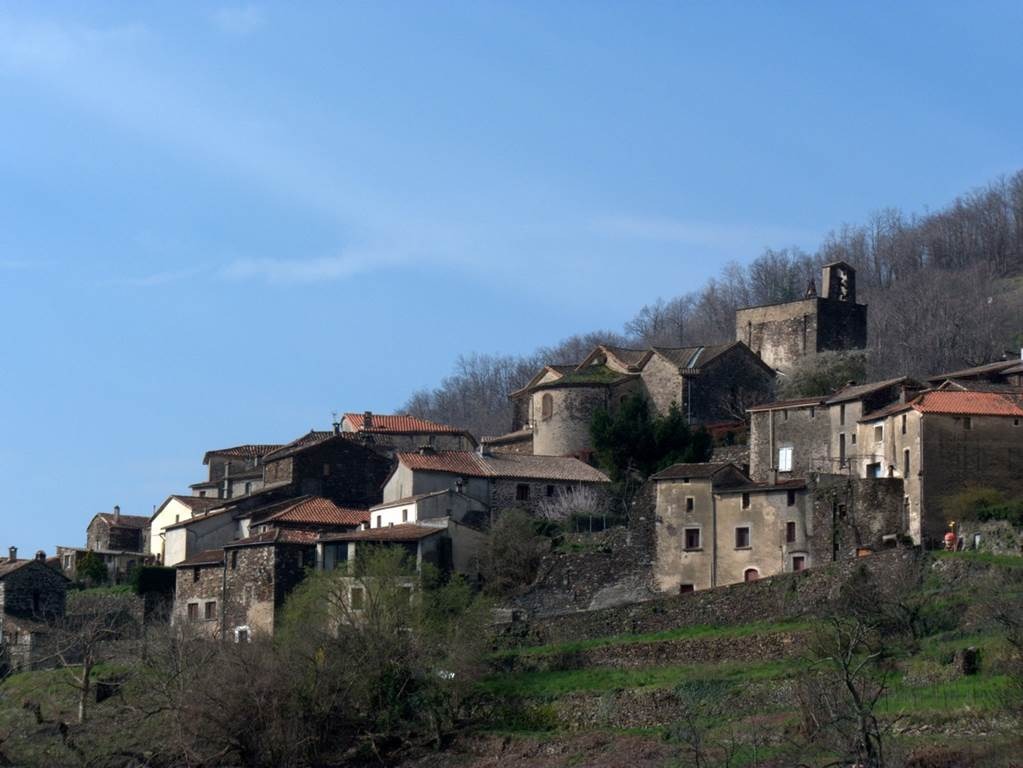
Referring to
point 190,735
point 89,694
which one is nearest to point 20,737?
point 89,694

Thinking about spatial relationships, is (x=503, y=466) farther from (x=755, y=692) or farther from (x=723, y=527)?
(x=755, y=692)

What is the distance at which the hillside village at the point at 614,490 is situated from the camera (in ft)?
201

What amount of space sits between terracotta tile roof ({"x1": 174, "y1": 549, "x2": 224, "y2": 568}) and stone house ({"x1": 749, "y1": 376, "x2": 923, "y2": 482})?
20.0 m

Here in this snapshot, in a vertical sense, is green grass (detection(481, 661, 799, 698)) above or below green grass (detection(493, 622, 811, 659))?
below

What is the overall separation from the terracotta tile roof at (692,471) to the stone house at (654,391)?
46.5ft

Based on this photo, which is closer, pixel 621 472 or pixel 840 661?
pixel 840 661

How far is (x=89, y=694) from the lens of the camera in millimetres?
63844

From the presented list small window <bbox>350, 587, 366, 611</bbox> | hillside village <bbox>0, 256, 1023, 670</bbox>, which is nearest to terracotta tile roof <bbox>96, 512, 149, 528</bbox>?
hillside village <bbox>0, 256, 1023, 670</bbox>

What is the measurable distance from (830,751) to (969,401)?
75.5 feet

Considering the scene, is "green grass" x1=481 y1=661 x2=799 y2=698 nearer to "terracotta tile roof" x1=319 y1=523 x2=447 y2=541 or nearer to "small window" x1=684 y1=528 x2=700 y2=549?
"small window" x1=684 y1=528 x2=700 y2=549

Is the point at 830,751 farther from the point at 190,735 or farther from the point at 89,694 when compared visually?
the point at 89,694

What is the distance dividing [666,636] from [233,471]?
115 ft

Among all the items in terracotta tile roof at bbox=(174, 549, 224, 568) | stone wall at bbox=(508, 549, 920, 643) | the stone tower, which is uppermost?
the stone tower

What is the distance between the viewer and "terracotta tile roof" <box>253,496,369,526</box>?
70.9 metres
